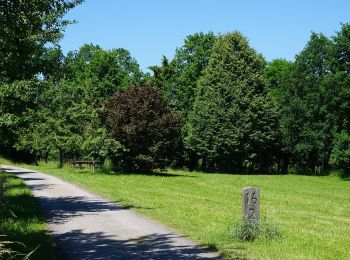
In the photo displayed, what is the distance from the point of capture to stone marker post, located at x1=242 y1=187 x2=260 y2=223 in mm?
10781

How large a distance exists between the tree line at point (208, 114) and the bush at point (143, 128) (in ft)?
0.28

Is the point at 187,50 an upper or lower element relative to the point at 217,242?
upper

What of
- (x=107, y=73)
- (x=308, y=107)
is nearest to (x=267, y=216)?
(x=308, y=107)

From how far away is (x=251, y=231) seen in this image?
10.6 meters

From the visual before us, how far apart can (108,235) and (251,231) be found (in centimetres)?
347

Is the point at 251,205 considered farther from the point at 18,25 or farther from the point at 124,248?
the point at 18,25

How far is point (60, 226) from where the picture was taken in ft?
41.4

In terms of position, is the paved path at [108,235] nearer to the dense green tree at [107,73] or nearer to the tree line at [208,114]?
the tree line at [208,114]

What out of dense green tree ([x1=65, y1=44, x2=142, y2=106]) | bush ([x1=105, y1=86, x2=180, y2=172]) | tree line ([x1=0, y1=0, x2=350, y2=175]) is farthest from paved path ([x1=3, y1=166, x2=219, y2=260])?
dense green tree ([x1=65, y1=44, x2=142, y2=106])

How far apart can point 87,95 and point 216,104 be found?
574 inches

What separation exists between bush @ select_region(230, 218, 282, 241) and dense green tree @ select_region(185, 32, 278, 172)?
36741 millimetres

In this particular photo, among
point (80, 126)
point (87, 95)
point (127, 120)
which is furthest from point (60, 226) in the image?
point (87, 95)

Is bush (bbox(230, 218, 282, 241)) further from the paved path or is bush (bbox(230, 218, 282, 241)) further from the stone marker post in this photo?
the paved path

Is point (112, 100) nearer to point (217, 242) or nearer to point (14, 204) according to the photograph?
point (14, 204)
